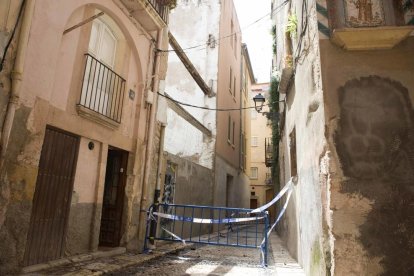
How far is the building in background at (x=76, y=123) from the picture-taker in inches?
178

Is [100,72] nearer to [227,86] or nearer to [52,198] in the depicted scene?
[52,198]

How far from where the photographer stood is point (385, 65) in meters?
4.24

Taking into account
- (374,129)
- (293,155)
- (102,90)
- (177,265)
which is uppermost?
(102,90)

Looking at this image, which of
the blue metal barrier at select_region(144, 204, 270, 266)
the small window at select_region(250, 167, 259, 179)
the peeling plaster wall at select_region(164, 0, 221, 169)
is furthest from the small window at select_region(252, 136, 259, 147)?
the blue metal barrier at select_region(144, 204, 270, 266)

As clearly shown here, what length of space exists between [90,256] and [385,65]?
5.90m

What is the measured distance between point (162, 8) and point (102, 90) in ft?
11.4

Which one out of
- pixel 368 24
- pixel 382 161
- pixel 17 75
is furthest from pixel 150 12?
pixel 382 161

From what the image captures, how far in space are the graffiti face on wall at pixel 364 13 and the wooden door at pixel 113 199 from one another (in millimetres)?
5589

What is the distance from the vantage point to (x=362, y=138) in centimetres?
403

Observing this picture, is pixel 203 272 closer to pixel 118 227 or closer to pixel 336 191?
pixel 118 227

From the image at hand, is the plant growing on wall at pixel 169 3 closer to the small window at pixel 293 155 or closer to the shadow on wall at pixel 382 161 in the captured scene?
the small window at pixel 293 155

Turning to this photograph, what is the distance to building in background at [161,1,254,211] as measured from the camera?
12.6 meters

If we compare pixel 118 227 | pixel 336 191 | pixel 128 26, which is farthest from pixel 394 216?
pixel 128 26

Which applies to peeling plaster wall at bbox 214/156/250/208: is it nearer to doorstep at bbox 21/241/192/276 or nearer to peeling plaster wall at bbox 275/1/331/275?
doorstep at bbox 21/241/192/276
